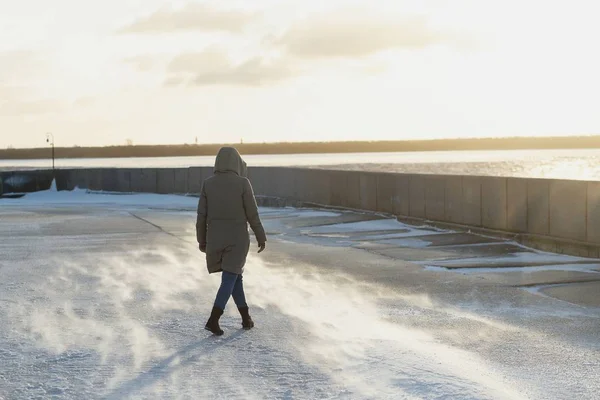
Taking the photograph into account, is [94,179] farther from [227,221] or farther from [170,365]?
[170,365]

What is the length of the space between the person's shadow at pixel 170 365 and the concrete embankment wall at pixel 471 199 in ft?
27.9

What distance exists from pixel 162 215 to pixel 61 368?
19405mm

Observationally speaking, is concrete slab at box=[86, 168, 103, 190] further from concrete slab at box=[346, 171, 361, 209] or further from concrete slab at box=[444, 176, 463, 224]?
concrete slab at box=[444, 176, 463, 224]

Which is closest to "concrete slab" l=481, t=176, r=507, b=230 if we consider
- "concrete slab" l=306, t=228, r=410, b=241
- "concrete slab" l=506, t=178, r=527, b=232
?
"concrete slab" l=506, t=178, r=527, b=232

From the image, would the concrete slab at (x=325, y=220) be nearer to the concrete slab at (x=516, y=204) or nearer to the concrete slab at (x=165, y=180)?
the concrete slab at (x=516, y=204)

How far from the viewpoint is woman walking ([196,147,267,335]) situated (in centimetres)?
898

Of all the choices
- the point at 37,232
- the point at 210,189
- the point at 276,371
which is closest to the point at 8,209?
the point at 37,232

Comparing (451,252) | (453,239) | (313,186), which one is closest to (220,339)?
(451,252)

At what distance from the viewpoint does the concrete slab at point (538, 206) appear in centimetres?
1702

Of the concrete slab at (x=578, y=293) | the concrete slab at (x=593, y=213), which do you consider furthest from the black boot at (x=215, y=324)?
the concrete slab at (x=593, y=213)

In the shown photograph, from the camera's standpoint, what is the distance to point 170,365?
7.53 meters

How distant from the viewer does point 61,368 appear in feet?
24.5

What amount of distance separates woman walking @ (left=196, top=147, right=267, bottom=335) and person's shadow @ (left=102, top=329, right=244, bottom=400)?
1.19 feet

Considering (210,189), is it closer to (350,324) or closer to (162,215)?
(350,324)
